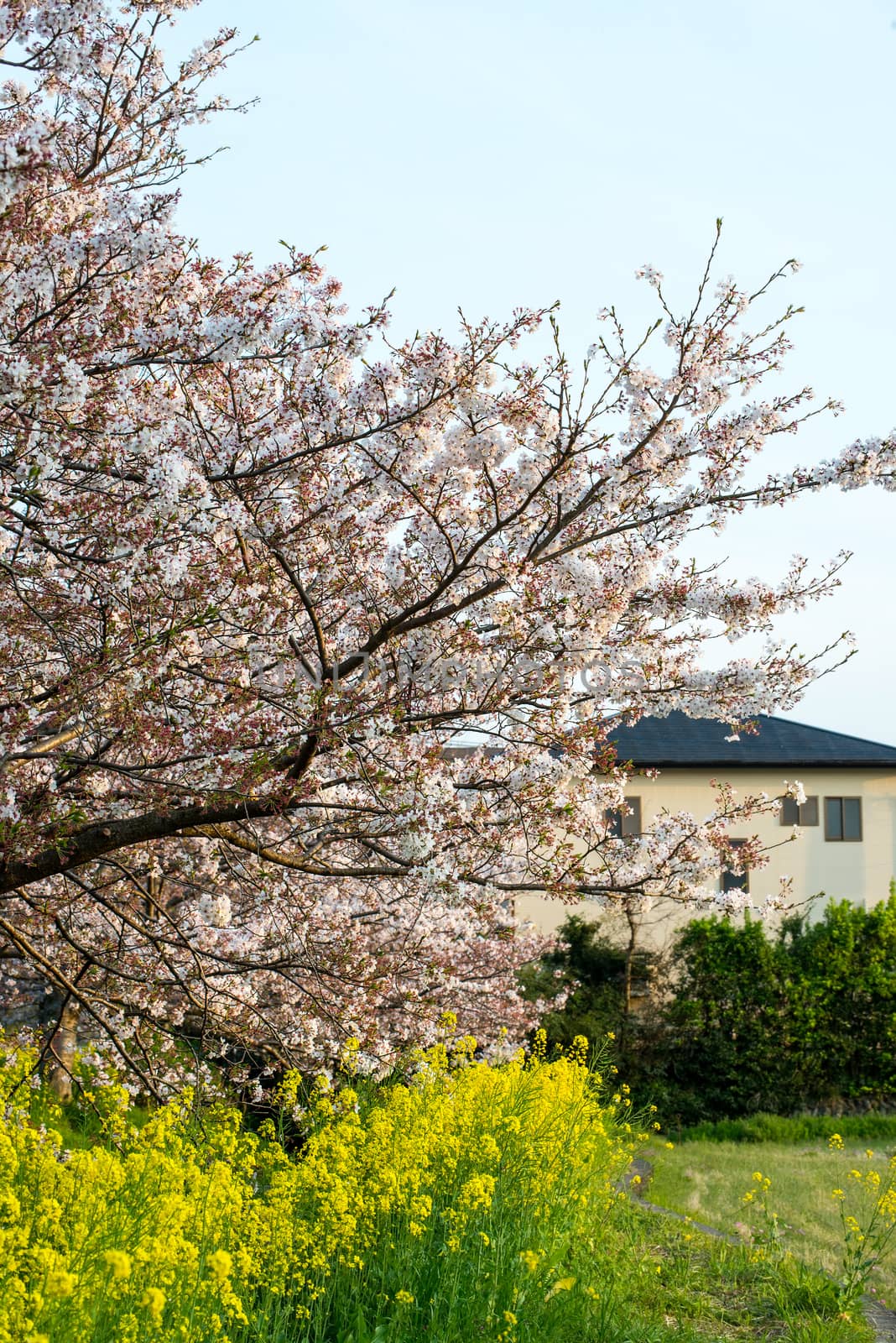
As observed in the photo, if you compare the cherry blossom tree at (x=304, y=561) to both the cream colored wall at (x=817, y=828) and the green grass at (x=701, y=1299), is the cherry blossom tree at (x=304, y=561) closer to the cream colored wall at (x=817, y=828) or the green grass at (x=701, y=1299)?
the green grass at (x=701, y=1299)

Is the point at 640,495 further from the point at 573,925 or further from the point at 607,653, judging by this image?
the point at 573,925

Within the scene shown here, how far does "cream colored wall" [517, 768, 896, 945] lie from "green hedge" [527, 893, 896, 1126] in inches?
158

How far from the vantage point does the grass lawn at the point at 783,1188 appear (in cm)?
977

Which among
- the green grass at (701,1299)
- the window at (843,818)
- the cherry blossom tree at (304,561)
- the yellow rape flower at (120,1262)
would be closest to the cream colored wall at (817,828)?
the window at (843,818)

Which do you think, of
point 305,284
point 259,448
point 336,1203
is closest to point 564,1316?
point 336,1203

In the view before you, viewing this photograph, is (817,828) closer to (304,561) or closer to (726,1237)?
(726,1237)

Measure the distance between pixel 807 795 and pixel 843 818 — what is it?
105 cm

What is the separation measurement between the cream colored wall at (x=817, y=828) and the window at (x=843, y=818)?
0.41ft

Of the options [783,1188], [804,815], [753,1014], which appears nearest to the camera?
[783,1188]

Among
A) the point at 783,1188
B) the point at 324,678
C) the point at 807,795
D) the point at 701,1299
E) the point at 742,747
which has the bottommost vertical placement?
the point at 783,1188

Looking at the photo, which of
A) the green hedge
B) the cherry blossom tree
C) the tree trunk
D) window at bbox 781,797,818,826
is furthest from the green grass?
window at bbox 781,797,818,826

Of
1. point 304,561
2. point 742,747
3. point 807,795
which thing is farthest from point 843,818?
point 304,561

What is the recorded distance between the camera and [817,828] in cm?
2830

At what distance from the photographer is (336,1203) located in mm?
4629
